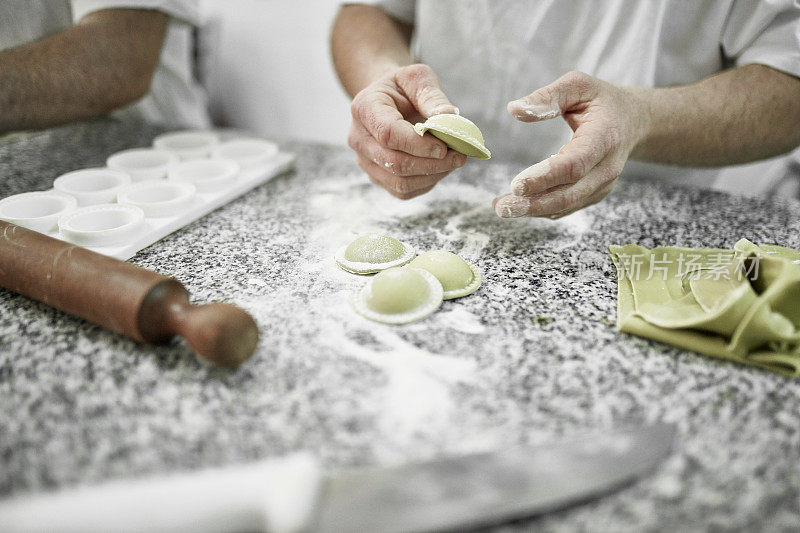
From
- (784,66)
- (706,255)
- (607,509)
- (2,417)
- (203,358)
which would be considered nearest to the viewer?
(607,509)

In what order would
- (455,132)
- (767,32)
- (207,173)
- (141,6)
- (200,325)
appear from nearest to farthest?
(200,325) < (455,132) < (767,32) < (207,173) < (141,6)

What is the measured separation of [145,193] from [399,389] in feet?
3.18

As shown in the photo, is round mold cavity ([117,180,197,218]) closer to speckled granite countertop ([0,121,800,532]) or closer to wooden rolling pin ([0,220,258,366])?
speckled granite countertop ([0,121,800,532])

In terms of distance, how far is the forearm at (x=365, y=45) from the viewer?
5.46ft

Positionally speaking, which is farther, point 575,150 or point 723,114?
point 723,114

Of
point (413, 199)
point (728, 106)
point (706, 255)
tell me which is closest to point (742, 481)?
point (706, 255)

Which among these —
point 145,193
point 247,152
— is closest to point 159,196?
point 145,193

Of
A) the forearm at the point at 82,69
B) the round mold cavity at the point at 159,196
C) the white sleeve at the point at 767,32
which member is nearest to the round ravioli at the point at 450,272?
the round mold cavity at the point at 159,196

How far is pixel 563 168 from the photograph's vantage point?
3.64 ft

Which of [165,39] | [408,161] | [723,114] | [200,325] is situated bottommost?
[200,325]

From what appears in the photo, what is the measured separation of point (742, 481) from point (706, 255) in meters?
0.62

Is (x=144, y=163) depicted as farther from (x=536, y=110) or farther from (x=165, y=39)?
(x=536, y=110)

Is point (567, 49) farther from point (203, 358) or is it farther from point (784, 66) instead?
point (203, 358)

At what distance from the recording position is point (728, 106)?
4.78 feet
